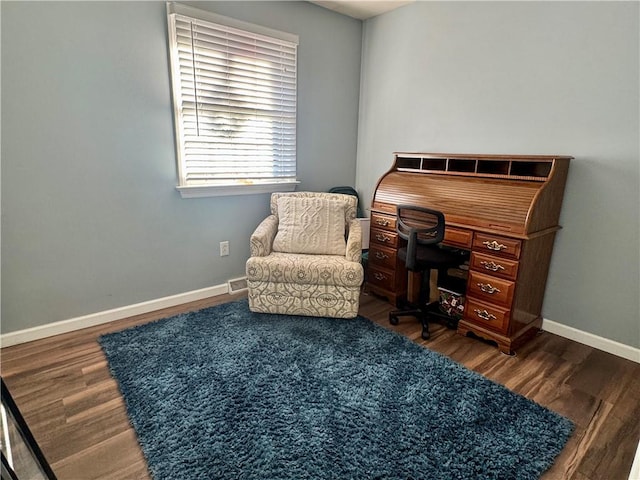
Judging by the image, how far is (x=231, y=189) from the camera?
114 inches

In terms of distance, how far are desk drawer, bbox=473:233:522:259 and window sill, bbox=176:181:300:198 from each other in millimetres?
1700

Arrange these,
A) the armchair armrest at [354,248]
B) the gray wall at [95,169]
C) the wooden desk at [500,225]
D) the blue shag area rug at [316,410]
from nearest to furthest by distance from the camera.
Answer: the blue shag area rug at [316,410]
the gray wall at [95,169]
the wooden desk at [500,225]
the armchair armrest at [354,248]

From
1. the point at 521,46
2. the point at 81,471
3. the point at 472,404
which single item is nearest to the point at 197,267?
the point at 81,471

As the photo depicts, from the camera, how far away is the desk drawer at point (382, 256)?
2.85 meters

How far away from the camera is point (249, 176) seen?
3.00 m

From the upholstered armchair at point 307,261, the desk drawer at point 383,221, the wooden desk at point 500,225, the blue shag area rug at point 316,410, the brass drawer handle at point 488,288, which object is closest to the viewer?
the blue shag area rug at point 316,410

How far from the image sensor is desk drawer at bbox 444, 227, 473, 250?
2.33 m

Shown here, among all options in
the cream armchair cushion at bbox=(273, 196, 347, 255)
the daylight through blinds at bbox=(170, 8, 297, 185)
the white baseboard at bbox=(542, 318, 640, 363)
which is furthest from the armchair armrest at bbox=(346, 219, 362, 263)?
the white baseboard at bbox=(542, 318, 640, 363)

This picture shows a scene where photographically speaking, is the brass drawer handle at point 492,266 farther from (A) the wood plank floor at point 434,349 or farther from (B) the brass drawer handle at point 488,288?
(A) the wood plank floor at point 434,349

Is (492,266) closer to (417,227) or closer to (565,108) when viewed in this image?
(417,227)

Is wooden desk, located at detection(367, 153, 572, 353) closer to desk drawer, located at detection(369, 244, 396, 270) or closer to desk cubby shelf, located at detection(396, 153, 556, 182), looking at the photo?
desk cubby shelf, located at detection(396, 153, 556, 182)

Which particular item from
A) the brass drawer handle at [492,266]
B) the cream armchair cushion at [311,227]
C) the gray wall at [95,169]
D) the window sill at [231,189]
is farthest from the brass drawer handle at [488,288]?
the gray wall at [95,169]

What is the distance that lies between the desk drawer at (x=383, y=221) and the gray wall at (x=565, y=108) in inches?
31.8

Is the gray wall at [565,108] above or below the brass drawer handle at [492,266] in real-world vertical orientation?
above
